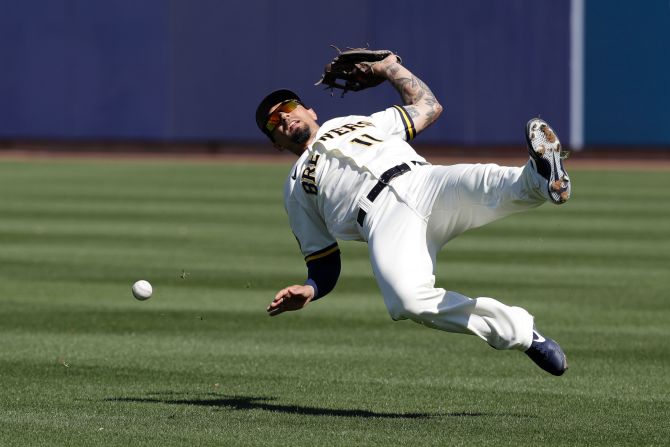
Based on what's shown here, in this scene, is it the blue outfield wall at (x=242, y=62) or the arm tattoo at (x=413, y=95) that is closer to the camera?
the arm tattoo at (x=413, y=95)

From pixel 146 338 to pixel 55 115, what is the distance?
1059 inches

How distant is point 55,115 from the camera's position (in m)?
36.6

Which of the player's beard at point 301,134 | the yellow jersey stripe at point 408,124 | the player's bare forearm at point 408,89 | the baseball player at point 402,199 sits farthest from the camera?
the player's bare forearm at point 408,89

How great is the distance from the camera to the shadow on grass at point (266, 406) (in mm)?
7636

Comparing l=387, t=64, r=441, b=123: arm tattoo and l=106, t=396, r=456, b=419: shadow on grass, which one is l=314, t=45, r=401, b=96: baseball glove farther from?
l=106, t=396, r=456, b=419: shadow on grass

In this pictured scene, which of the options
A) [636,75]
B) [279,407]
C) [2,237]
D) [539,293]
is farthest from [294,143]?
[636,75]

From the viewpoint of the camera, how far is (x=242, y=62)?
35.6 meters

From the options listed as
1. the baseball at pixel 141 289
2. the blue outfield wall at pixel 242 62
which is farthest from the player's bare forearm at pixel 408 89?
the blue outfield wall at pixel 242 62

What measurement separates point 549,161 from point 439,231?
99 centimetres

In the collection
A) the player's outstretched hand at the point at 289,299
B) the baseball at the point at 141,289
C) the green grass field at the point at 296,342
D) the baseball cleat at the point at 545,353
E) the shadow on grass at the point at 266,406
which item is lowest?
the green grass field at the point at 296,342

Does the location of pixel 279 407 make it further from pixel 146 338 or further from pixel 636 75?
pixel 636 75

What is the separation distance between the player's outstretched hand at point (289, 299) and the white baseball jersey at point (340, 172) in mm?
464

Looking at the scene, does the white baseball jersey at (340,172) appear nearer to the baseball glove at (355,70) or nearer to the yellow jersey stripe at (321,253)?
the yellow jersey stripe at (321,253)

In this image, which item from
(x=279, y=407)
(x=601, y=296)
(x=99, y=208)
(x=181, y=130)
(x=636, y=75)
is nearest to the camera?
(x=279, y=407)
